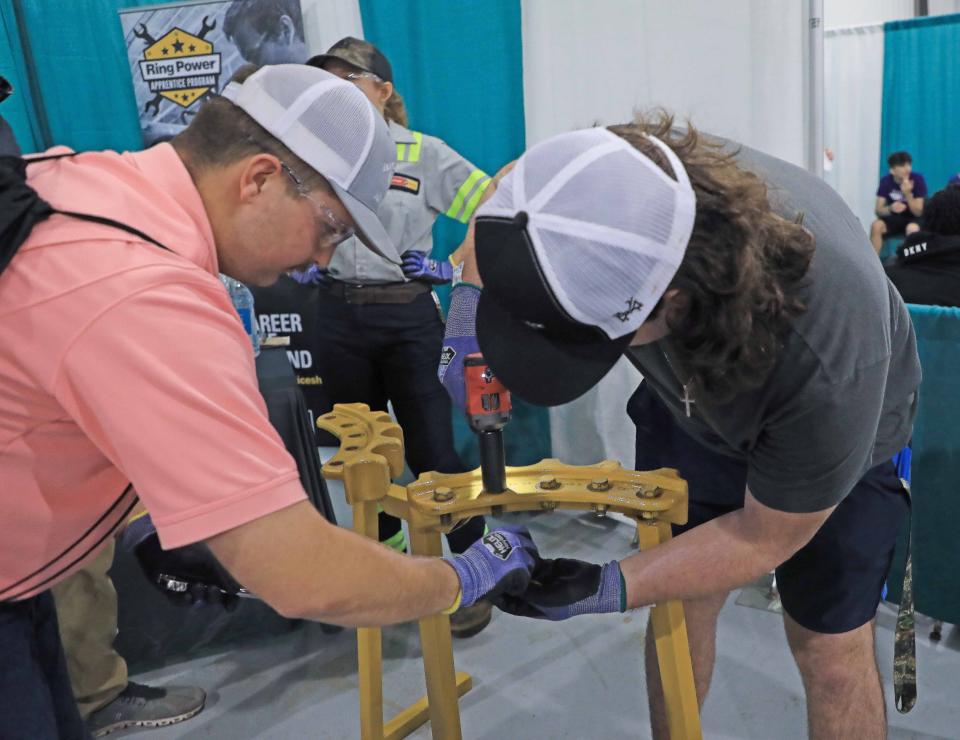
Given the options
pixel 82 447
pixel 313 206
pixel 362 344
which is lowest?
pixel 362 344

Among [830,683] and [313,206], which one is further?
[830,683]

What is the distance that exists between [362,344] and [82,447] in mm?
1915

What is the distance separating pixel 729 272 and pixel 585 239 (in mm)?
199

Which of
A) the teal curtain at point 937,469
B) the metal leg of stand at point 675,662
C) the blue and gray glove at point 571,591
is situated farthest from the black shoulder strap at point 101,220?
the teal curtain at point 937,469

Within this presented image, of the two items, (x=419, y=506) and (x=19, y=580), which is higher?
(x=19, y=580)

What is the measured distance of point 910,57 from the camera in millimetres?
7523

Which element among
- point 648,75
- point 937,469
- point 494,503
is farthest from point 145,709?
point 648,75

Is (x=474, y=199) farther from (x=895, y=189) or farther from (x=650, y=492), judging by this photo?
(x=895, y=189)

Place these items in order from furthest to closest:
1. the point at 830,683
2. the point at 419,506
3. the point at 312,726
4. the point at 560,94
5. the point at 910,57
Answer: the point at 910,57, the point at 560,94, the point at 312,726, the point at 830,683, the point at 419,506

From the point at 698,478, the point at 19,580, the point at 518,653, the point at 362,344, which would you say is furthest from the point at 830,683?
the point at 362,344

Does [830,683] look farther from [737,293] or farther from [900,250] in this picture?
[900,250]

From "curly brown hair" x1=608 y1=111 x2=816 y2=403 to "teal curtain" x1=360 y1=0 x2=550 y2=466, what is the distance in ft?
7.91

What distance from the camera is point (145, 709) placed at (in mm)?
2371

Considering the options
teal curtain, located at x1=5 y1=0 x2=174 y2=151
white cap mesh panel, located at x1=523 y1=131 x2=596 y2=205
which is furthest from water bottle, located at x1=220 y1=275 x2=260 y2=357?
white cap mesh panel, located at x1=523 y1=131 x2=596 y2=205
